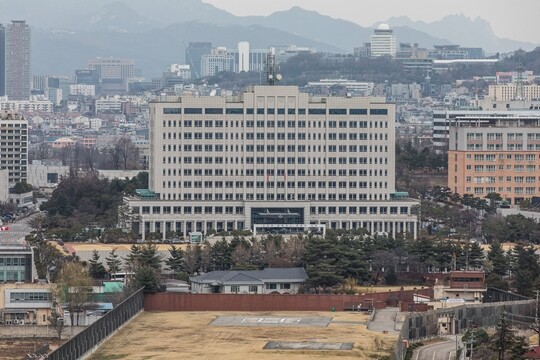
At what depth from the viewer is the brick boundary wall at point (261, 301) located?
238 ft

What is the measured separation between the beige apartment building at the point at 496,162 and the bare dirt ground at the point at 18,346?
147 ft

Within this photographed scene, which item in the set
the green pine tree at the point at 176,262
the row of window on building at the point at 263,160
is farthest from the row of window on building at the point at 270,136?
the green pine tree at the point at 176,262

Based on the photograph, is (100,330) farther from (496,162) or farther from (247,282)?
(496,162)

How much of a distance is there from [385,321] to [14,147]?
72.8 meters

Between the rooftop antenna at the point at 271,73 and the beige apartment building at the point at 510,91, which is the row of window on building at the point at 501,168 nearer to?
the rooftop antenna at the point at 271,73

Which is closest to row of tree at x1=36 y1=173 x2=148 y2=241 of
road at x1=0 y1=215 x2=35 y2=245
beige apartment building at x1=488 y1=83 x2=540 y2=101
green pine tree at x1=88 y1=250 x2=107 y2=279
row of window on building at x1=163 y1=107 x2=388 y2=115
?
road at x1=0 y1=215 x2=35 y2=245

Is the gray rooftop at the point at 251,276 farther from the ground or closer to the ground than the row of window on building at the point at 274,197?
closer to the ground

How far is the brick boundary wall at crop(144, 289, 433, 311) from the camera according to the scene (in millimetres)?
72625

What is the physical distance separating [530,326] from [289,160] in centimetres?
3483

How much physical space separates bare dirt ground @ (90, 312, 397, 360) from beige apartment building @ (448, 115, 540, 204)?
131ft

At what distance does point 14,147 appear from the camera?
13750cm

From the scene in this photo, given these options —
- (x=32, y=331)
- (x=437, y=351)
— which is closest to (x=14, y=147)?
(x=32, y=331)

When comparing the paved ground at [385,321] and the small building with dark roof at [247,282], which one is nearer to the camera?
the paved ground at [385,321]

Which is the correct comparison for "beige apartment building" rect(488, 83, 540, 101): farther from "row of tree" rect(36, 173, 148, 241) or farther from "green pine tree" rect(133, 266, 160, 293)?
"green pine tree" rect(133, 266, 160, 293)
